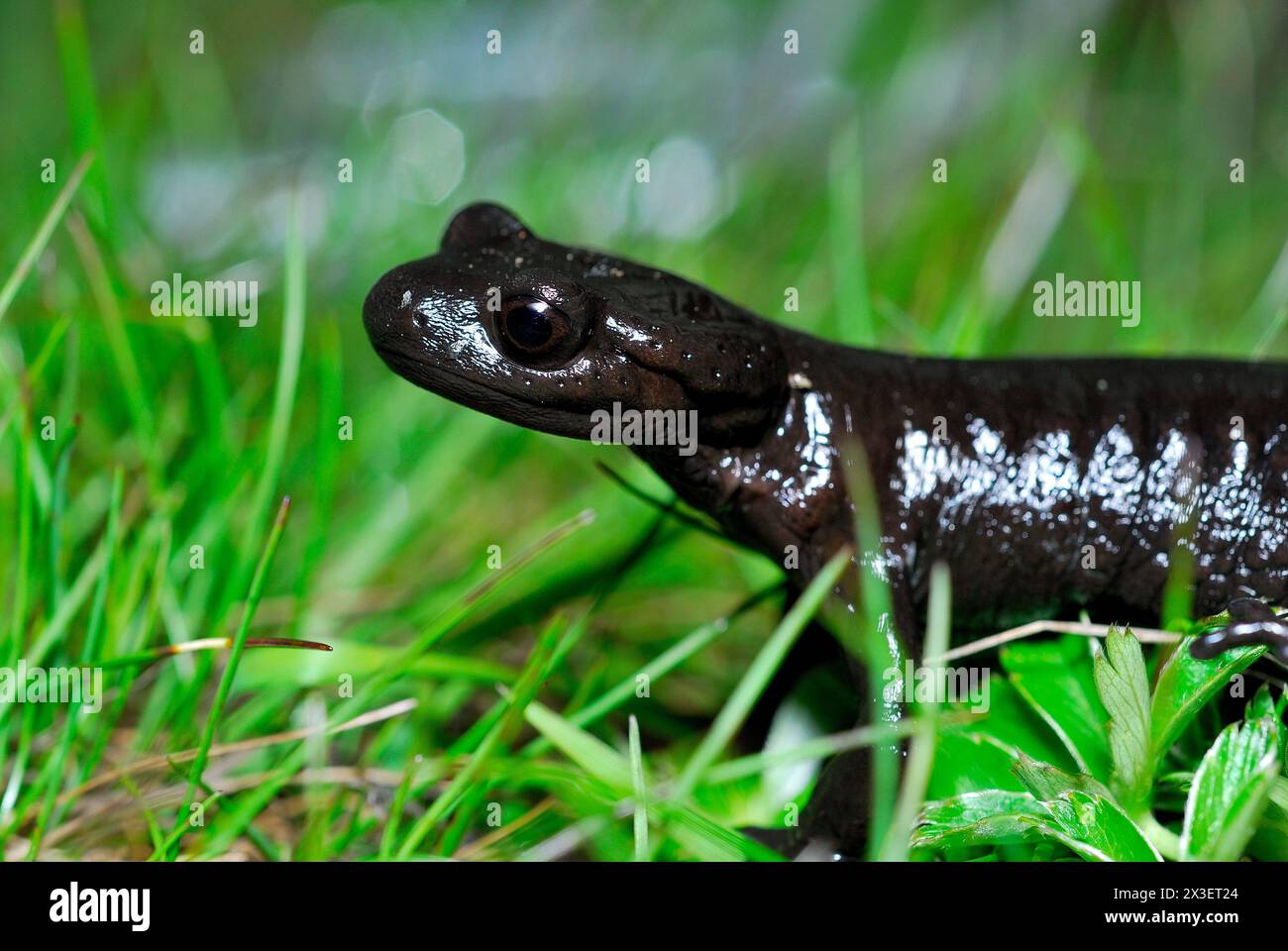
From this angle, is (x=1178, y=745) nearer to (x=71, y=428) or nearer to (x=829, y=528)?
(x=829, y=528)

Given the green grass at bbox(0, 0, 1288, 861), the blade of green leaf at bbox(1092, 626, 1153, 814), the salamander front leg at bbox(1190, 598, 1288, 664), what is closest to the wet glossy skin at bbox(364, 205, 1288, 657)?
the green grass at bbox(0, 0, 1288, 861)

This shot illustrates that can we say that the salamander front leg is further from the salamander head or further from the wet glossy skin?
the salamander head

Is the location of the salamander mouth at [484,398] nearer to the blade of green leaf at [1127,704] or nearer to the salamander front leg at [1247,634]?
the blade of green leaf at [1127,704]

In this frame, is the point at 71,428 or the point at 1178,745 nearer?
the point at 1178,745

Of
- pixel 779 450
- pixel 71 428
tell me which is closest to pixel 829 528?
pixel 779 450

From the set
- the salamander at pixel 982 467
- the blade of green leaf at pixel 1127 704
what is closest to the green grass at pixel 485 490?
the blade of green leaf at pixel 1127 704

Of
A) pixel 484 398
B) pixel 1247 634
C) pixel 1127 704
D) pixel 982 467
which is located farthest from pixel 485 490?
pixel 1247 634
